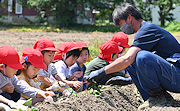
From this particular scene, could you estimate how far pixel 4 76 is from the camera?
126 inches

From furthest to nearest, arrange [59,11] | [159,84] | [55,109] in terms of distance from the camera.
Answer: [59,11], [159,84], [55,109]

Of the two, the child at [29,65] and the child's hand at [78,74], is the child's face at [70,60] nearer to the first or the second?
the child's hand at [78,74]

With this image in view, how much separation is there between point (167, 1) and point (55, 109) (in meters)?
24.5

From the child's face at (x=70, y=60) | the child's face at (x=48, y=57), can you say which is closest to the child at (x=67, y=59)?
the child's face at (x=70, y=60)

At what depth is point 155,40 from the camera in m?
3.39

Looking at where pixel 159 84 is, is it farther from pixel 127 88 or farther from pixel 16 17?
pixel 16 17

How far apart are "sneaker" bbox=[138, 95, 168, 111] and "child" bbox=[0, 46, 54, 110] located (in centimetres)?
134

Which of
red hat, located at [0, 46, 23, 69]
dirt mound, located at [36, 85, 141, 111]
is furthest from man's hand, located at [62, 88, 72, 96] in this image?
red hat, located at [0, 46, 23, 69]

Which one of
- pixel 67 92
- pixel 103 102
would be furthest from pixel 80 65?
pixel 103 102

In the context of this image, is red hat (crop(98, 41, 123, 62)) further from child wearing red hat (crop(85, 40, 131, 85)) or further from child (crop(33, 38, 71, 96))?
child (crop(33, 38, 71, 96))

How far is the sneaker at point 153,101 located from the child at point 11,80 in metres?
1.34

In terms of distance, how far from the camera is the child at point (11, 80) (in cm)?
309

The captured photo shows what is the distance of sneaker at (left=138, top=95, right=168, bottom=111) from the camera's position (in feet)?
11.2

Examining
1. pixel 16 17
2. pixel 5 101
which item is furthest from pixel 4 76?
pixel 16 17
